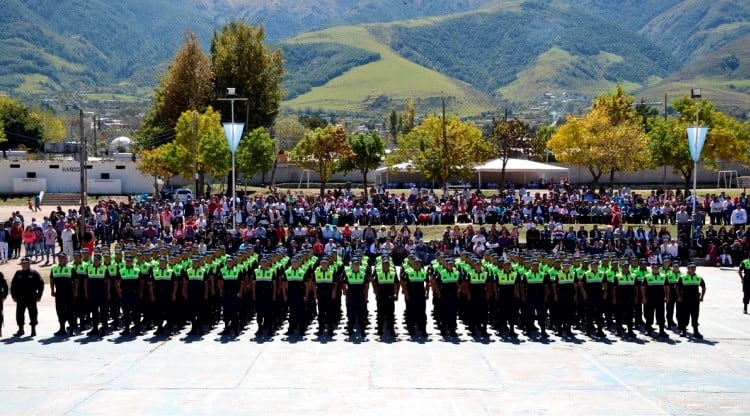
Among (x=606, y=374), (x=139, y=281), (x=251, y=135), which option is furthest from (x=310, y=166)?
(x=606, y=374)

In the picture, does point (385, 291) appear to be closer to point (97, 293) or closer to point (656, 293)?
point (656, 293)

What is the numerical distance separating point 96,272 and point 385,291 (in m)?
5.63

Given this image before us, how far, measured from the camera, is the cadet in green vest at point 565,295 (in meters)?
18.8

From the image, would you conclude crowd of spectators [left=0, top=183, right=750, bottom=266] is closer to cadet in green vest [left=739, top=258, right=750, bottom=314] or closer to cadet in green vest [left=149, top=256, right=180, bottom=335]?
cadet in green vest [left=739, top=258, right=750, bottom=314]

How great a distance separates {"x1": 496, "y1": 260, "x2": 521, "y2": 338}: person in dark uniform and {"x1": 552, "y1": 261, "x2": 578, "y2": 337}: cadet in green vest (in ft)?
2.52

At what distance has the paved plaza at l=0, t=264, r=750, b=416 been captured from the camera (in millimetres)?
13383

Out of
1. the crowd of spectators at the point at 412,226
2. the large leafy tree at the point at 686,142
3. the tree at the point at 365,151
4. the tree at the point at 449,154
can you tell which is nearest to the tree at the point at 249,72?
the tree at the point at 365,151

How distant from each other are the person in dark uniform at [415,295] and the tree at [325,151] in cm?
3758

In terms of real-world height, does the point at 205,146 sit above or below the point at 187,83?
below

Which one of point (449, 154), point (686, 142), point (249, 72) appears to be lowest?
point (449, 154)

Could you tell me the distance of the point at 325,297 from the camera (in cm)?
1848

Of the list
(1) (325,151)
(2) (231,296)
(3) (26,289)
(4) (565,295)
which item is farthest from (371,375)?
(1) (325,151)

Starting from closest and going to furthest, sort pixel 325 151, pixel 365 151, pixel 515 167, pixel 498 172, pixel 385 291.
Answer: pixel 385 291, pixel 325 151, pixel 515 167, pixel 498 172, pixel 365 151

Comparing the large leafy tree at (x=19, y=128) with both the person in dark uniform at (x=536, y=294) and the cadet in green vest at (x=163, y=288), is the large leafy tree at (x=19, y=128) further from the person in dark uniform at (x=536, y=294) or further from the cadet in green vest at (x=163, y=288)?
the person in dark uniform at (x=536, y=294)
